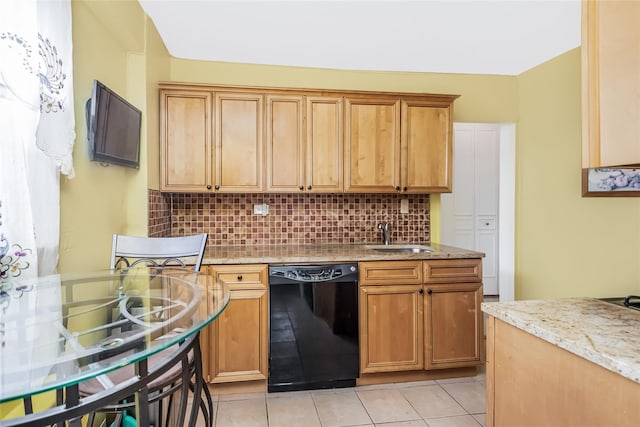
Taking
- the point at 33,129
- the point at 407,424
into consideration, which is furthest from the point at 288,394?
the point at 33,129

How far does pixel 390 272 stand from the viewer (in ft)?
8.57

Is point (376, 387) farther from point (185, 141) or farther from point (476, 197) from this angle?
point (476, 197)

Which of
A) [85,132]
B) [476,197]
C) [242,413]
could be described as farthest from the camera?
[476,197]

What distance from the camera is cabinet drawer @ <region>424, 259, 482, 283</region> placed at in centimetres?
265

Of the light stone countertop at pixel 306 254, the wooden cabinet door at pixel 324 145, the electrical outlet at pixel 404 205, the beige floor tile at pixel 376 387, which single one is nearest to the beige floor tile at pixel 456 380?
the beige floor tile at pixel 376 387

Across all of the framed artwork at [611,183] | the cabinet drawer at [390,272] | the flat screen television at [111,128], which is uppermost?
the flat screen television at [111,128]

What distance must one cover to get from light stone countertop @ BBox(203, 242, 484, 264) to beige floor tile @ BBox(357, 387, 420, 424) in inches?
35.9

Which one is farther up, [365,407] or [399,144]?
[399,144]

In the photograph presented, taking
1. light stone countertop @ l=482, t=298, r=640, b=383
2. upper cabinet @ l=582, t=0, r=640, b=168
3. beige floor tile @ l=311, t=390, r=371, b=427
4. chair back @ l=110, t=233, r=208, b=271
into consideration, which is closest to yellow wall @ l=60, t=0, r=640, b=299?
chair back @ l=110, t=233, r=208, b=271

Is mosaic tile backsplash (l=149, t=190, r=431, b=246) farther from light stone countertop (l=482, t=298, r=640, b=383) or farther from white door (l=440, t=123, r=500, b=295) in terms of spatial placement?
light stone countertop (l=482, t=298, r=640, b=383)

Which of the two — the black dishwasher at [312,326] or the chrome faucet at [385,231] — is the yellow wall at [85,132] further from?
the chrome faucet at [385,231]

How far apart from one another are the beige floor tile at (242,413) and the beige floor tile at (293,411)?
0.05m

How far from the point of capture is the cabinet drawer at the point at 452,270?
2.65 meters

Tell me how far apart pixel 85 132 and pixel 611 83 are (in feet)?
7.18
